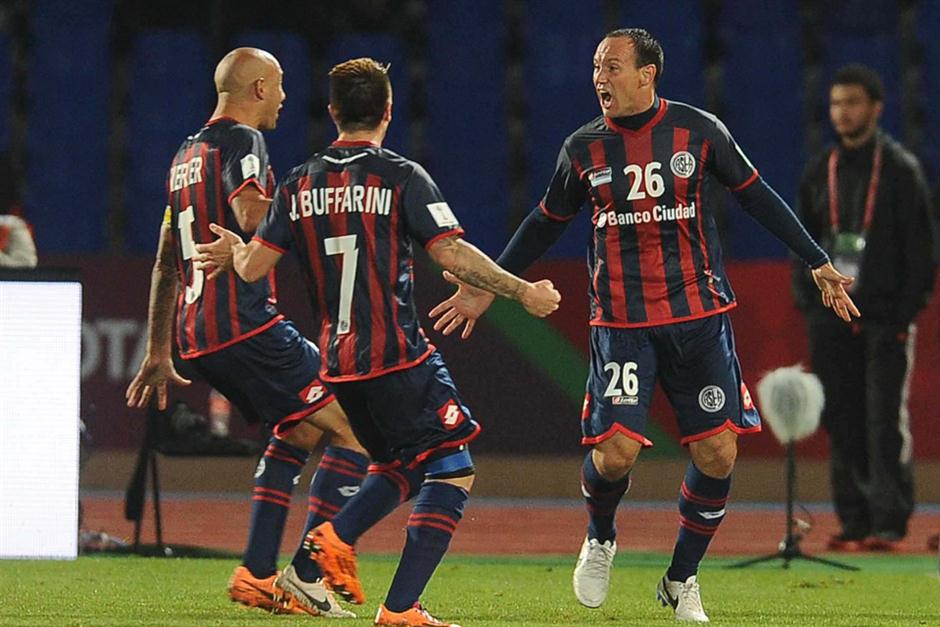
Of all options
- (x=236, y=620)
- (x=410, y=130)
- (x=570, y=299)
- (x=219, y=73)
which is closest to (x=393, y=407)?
(x=236, y=620)

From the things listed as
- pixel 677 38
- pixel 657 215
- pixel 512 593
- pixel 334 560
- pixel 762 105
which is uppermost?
pixel 677 38

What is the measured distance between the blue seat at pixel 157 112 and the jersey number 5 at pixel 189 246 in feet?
29.2

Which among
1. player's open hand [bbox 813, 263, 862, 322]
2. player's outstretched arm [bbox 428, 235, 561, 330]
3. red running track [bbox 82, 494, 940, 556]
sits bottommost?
red running track [bbox 82, 494, 940, 556]

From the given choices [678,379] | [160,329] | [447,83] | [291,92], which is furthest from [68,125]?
[678,379]

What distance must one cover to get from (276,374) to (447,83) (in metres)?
9.62

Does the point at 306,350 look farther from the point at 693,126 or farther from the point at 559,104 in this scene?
the point at 559,104

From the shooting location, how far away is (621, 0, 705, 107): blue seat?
1534 cm

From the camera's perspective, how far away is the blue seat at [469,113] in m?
15.3

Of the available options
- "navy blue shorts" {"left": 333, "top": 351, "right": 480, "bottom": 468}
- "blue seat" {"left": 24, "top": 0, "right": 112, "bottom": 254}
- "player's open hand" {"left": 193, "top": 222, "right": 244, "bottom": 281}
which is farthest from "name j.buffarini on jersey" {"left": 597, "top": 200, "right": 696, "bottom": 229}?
"blue seat" {"left": 24, "top": 0, "right": 112, "bottom": 254}

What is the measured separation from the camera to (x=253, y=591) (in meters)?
6.14

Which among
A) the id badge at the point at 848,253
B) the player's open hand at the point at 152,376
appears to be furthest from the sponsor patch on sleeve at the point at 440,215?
the id badge at the point at 848,253

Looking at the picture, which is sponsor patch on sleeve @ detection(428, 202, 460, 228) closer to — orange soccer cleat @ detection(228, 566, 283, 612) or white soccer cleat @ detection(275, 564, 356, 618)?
white soccer cleat @ detection(275, 564, 356, 618)

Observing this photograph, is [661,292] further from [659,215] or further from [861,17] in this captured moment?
[861,17]

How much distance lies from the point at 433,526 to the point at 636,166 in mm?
1537
